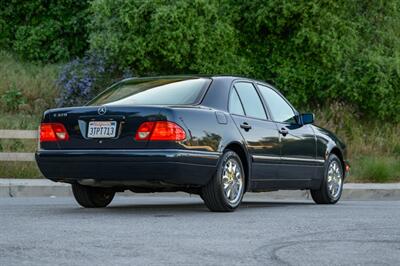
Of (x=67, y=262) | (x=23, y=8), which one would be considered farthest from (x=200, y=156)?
(x=23, y=8)

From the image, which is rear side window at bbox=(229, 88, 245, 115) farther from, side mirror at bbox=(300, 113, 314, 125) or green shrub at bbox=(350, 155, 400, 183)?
green shrub at bbox=(350, 155, 400, 183)

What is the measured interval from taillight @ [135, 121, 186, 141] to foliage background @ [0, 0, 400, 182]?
38.8 feet

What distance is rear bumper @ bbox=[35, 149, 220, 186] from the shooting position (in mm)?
9078

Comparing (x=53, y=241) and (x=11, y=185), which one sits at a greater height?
(x=53, y=241)

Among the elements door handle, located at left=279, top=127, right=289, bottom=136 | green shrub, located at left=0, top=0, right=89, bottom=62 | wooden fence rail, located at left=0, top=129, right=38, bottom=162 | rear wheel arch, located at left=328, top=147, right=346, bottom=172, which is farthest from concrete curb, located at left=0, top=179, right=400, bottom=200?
green shrub, located at left=0, top=0, right=89, bottom=62

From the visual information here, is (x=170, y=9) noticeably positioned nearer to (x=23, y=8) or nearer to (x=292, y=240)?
(x=23, y=8)

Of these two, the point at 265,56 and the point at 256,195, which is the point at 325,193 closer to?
the point at 256,195

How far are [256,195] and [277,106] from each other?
4.07 metres

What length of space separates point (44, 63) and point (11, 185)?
1341 cm

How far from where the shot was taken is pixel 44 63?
2723cm

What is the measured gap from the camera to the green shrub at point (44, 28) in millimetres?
27266

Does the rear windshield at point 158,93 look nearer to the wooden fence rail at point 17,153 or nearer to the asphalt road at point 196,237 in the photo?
the asphalt road at point 196,237

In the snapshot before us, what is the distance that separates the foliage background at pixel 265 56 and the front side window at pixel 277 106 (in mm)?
9187

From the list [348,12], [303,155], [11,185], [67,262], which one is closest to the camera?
[67,262]
